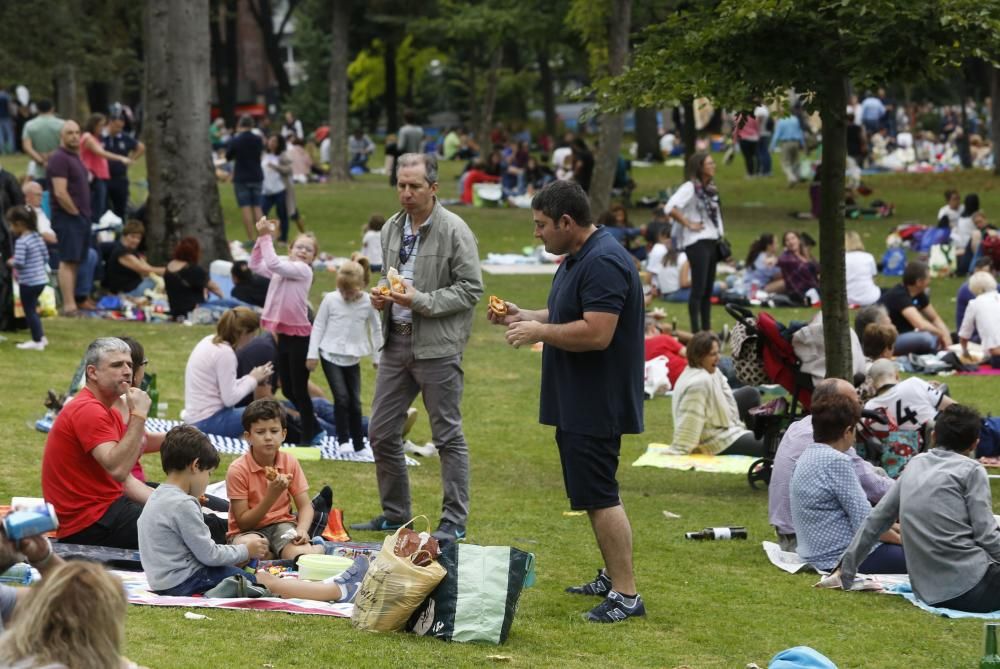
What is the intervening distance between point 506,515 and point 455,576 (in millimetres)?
3049

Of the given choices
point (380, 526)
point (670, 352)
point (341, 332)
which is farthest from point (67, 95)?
point (380, 526)

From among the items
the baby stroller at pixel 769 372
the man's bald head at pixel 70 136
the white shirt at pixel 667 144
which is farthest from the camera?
the white shirt at pixel 667 144

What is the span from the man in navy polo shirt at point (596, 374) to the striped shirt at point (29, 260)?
8.96 m

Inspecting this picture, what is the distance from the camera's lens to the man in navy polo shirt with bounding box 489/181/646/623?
7016mm

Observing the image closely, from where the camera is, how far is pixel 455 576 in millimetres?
6750

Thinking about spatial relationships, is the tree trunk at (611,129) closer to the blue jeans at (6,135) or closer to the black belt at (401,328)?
the black belt at (401,328)

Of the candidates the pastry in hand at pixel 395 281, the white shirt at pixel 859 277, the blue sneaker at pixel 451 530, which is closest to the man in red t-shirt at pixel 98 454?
the pastry in hand at pixel 395 281

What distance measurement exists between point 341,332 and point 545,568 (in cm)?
344

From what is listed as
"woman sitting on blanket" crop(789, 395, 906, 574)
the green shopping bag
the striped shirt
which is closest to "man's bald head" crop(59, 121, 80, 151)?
the striped shirt

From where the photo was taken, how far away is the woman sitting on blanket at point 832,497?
27.0ft

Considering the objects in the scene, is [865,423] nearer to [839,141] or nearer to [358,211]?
[839,141]

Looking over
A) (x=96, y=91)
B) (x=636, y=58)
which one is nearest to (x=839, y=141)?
(x=636, y=58)

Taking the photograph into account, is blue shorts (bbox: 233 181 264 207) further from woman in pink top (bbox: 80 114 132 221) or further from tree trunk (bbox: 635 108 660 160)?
tree trunk (bbox: 635 108 660 160)

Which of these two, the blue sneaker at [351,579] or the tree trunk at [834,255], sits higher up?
the tree trunk at [834,255]
